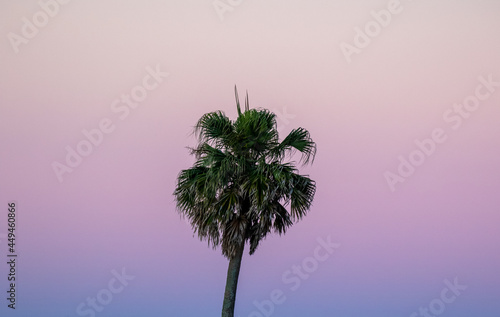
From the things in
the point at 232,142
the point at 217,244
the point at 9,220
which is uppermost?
the point at 9,220

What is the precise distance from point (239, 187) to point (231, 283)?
135 inches

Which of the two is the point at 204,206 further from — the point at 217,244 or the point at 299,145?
the point at 299,145

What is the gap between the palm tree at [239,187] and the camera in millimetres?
32344

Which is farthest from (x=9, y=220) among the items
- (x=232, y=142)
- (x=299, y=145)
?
(x=299, y=145)

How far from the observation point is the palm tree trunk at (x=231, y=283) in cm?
3216

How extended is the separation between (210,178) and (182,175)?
1451 millimetres

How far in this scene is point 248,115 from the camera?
3350 cm

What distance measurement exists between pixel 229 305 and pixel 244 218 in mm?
3111

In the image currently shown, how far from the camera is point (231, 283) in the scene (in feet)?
106

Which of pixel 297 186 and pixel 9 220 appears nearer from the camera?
pixel 297 186

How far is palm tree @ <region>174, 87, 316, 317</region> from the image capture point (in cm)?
3234

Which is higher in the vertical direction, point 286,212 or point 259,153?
point 259,153

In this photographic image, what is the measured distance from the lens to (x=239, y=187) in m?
32.7

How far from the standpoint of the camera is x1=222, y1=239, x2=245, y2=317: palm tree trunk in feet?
Result: 105
